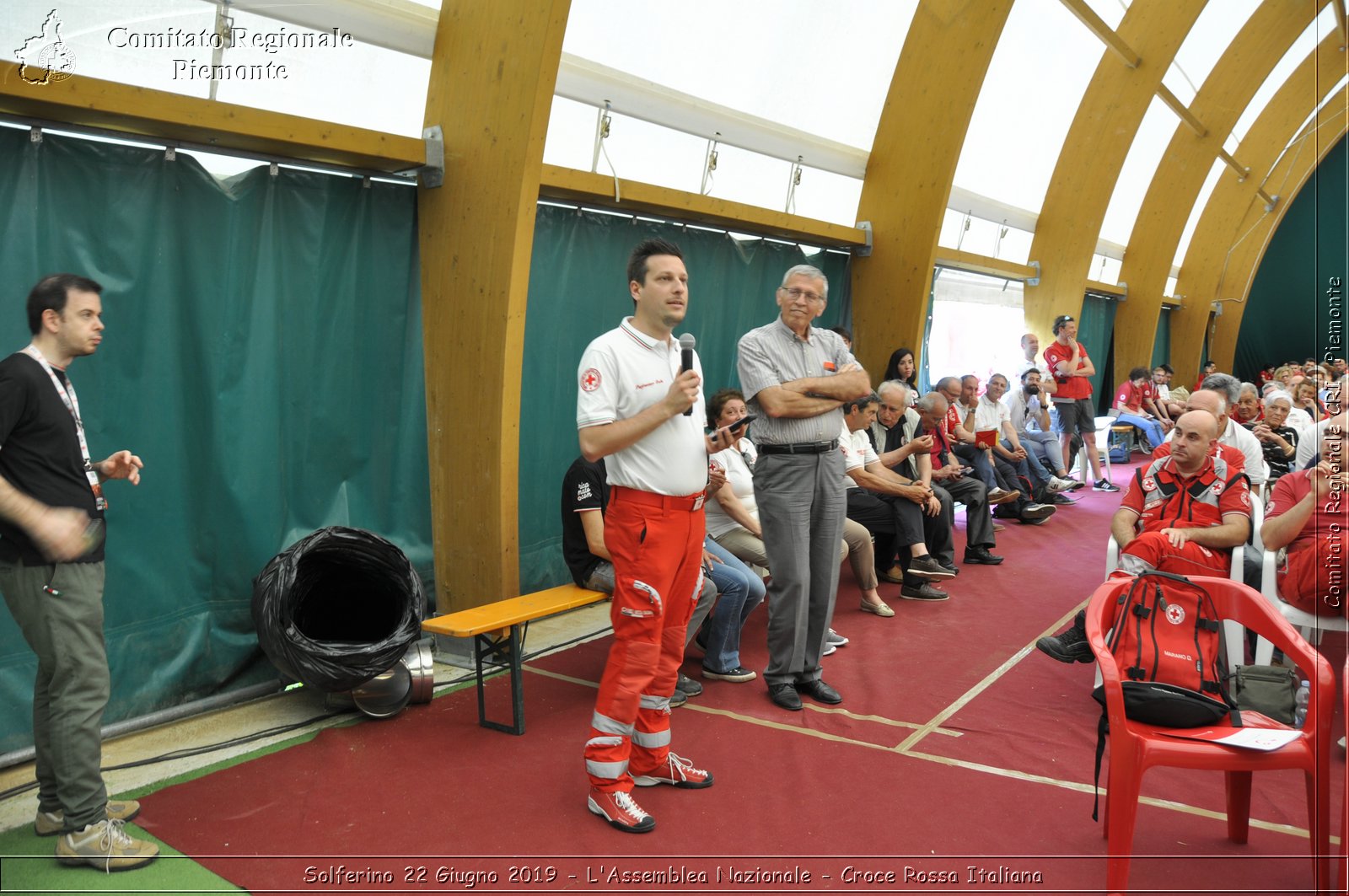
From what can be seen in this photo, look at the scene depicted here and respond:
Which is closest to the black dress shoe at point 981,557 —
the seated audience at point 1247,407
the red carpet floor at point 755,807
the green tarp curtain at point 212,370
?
the seated audience at point 1247,407

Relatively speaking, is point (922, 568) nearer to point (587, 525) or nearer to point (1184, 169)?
point (587, 525)

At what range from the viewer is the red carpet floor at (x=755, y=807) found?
259 cm

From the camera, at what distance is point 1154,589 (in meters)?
2.93

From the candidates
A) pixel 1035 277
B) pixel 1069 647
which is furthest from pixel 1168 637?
pixel 1035 277

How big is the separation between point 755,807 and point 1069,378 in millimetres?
7546

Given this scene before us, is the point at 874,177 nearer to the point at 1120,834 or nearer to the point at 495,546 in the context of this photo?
the point at 495,546

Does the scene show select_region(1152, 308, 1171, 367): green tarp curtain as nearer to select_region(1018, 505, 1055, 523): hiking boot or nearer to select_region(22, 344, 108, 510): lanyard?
select_region(1018, 505, 1055, 523): hiking boot

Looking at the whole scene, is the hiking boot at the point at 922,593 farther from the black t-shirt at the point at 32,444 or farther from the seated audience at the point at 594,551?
the black t-shirt at the point at 32,444

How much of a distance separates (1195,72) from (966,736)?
36.3 ft

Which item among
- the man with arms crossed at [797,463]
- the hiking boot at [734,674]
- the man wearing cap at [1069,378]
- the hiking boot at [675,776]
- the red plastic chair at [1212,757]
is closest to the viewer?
the red plastic chair at [1212,757]

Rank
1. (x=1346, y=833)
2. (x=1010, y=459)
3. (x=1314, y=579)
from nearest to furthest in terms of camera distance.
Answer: (x=1346, y=833)
(x=1314, y=579)
(x=1010, y=459)

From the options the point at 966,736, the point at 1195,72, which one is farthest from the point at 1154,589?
the point at 1195,72

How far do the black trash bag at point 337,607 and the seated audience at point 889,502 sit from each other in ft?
8.75

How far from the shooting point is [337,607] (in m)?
4.12
